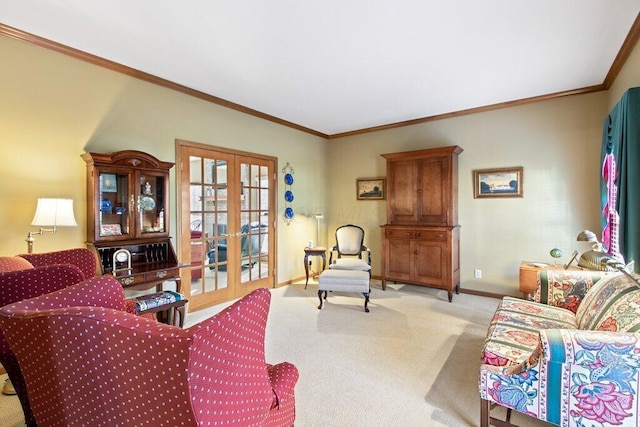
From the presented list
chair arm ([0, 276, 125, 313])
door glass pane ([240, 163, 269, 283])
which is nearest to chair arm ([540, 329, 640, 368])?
chair arm ([0, 276, 125, 313])

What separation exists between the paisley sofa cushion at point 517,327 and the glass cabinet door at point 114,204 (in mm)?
3036

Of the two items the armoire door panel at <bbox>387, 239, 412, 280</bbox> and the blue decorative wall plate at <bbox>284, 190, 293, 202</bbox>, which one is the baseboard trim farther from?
the blue decorative wall plate at <bbox>284, 190, 293, 202</bbox>

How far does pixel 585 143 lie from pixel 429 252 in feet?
7.19

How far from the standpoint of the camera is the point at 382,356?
101 inches

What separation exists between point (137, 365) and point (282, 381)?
61cm

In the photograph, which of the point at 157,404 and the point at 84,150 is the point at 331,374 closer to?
the point at 157,404

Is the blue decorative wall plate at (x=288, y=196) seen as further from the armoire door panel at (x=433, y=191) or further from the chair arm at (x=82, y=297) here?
the chair arm at (x=82, y=297)

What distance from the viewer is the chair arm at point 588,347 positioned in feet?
4.20

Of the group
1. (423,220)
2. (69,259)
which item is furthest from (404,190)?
(69,259)

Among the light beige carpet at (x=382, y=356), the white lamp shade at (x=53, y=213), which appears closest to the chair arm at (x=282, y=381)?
the light beige carpet at (x=382, y=356)

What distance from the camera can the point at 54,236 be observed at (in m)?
2.61

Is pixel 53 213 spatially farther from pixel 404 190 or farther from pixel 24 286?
pixel 404 190

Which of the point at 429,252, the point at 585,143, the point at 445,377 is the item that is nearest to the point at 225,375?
the point at 445,377

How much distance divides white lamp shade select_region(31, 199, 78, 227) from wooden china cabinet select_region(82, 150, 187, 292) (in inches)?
8.7
